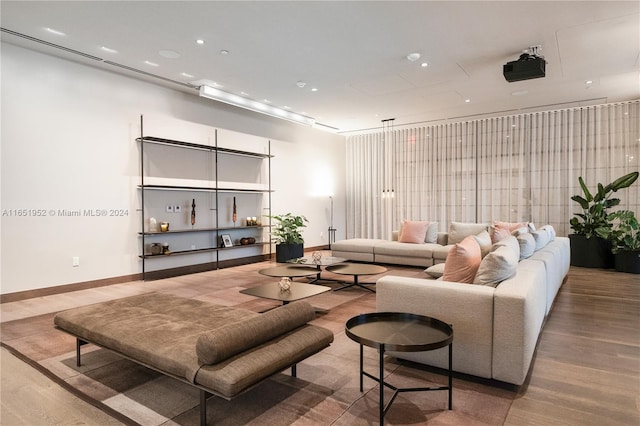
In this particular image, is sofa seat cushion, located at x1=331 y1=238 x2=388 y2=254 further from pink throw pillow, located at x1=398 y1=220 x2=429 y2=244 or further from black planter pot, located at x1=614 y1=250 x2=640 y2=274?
black planter pot, located at x1=614 y1=250 x2=640 y2=274

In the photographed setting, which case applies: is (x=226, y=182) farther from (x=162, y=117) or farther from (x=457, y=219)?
(x=457, y=219)

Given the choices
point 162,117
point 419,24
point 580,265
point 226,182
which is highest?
point 419,24

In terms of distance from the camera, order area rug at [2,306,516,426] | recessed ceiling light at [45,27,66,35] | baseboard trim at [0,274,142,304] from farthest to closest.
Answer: baseboard trim at [0,274,142,304], recessed ceiling light at [45,27,66,35], area rug at [2,306,516,426]

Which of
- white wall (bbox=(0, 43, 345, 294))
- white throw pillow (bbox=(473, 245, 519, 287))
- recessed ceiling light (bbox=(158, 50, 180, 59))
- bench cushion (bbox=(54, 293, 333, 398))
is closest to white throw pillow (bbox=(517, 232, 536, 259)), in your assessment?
white throw pillow (bbox=(473, 245, 519, 287))

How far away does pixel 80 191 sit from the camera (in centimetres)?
517

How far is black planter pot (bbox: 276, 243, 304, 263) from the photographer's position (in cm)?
755

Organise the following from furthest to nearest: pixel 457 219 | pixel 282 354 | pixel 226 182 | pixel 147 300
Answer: pixel 457 219, pixel 226 182, pixel 147 300, pixel 282 354

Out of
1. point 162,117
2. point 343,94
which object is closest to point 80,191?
point 162,117

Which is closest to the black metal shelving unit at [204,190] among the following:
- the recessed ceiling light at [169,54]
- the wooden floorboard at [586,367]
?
the recessed ceiling light at [169,54]

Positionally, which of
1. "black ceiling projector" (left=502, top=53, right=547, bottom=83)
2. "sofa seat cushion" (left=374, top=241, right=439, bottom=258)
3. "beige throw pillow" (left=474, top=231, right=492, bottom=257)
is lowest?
"sofa seat cushion" (left=374, top=241, right=439, bottom=258)

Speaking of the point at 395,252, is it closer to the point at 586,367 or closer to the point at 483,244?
the point at 483,244

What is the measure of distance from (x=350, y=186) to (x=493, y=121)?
3.83 m

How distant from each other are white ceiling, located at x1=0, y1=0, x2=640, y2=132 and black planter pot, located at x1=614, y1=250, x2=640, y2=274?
278 centimetres

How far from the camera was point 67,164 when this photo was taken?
5043mm
